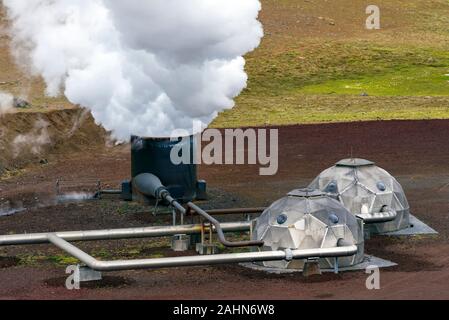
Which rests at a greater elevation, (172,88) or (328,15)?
(328,15)

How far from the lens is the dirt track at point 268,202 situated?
28.2 m

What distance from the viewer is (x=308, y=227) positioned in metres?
31.2

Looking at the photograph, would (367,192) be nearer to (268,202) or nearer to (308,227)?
(308,227)

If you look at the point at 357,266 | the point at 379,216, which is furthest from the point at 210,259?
the point at 379,216

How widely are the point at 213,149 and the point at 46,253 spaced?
1068 inches

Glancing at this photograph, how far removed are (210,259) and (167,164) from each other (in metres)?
14.8

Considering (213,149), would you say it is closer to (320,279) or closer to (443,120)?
(443,120)

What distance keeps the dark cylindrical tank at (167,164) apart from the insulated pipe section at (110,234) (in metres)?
9.29

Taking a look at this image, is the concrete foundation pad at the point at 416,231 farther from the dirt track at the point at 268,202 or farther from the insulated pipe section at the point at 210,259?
the insulated pipe section at the point at 210,259

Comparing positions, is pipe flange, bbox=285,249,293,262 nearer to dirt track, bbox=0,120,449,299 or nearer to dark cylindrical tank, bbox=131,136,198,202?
dirt track, bbox=0,120,449,299

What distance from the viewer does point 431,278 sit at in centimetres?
2934

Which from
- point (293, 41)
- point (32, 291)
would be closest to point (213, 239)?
point (32, 291)

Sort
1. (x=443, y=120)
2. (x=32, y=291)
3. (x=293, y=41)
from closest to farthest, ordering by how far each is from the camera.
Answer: (x=32, y=291) < (x=443, y=120) < (x=293, y=41)

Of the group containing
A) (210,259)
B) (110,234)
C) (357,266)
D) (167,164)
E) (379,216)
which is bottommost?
(357,266)
